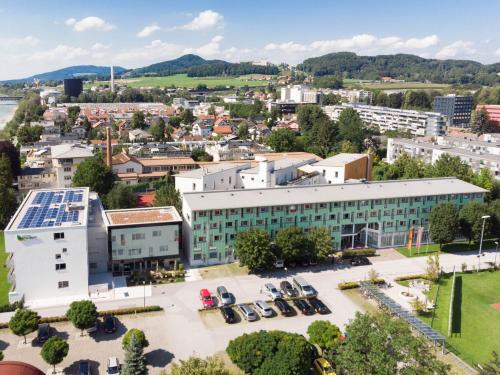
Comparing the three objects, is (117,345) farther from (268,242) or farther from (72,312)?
(268,242)

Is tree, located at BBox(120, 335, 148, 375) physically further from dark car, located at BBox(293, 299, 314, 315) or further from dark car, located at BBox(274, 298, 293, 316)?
dark car, located at BBox(293, 299, 314, 315)

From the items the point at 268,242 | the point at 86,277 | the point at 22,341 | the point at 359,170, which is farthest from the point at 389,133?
the point at 22,341

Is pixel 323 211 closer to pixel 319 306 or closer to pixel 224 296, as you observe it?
pixel 319 306

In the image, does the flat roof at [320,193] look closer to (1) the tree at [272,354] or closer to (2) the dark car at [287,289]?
(2) the dark car at [287,289]

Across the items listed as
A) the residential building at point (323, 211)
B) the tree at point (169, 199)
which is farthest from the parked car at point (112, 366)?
the tree at point (169, 199)

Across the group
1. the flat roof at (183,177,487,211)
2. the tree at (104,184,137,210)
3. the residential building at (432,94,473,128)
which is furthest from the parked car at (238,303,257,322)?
the residential building at (432,94,473,128)
